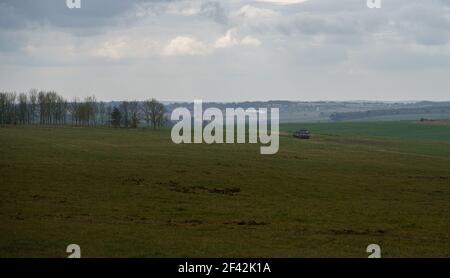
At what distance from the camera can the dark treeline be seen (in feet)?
494

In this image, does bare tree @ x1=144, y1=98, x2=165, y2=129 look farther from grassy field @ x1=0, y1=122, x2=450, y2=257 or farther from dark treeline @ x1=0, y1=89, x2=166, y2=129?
grassy field @ x1=0, y1=122, x2=450, y2=257

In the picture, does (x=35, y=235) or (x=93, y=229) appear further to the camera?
(x=93, y=229)

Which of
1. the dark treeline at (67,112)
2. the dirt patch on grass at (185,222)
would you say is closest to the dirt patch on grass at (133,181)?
the dirt patch on grass at (185,222)

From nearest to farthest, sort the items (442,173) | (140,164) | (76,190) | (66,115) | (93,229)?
1. (93,229)
2. (76,190)
3. (140,164)
4. (442,173)
5. (66,115)

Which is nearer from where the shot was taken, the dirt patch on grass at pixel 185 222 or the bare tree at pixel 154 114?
the dirt patch on grass at pixel 185 222

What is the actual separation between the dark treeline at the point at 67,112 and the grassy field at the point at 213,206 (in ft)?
280

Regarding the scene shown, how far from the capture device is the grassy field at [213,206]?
23.3 meters

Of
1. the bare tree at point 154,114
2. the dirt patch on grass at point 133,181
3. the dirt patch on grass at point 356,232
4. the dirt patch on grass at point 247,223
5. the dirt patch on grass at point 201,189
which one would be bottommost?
the dirt patch on grass at point 356,232

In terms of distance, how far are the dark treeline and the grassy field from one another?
85460mm

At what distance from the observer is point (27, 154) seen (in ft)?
188

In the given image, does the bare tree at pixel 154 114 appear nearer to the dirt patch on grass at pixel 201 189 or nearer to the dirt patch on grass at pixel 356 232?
the dirt patch on grass at pixel 201 189

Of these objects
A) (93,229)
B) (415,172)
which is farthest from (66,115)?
(93,229)
